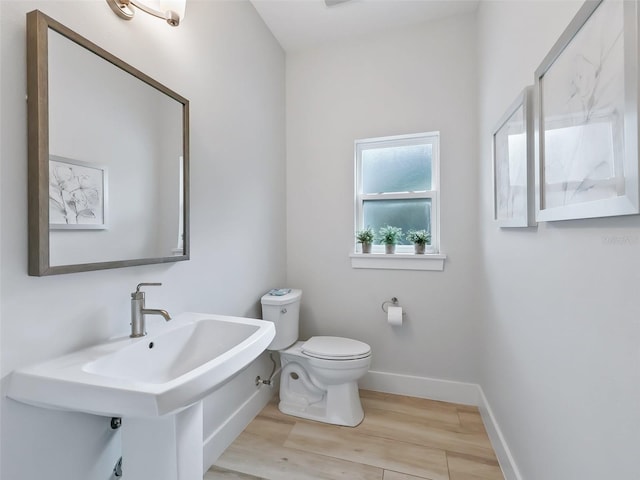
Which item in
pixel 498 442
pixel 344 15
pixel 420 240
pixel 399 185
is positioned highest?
pixel 344 15

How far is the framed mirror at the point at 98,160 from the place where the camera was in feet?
2.64

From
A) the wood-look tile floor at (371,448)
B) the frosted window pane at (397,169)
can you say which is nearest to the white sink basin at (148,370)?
the wood-look tile floor at (371,448)

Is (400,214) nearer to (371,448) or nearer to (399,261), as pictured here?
(399,261)

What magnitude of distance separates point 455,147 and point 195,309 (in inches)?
76.5

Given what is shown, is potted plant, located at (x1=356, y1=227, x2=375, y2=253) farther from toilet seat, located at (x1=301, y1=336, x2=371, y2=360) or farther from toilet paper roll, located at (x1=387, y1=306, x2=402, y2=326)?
toilet seat, located at (x1=301, y1=336, x2=371, y2=360)

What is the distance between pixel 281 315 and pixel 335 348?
1.35ft

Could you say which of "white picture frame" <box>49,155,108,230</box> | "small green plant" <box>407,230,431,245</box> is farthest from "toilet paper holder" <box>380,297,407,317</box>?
"white picture frame" <box>49,155,108,230</box>

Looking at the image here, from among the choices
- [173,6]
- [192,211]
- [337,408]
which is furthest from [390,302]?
[173,6]

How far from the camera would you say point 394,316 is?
2.03 m

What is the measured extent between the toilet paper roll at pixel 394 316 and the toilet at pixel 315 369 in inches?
9.9

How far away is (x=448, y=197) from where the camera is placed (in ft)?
6.79

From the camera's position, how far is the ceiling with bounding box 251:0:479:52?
1.91 m

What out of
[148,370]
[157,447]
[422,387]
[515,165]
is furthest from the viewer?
[422,387]

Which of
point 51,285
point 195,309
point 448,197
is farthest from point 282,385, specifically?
point 448,197
